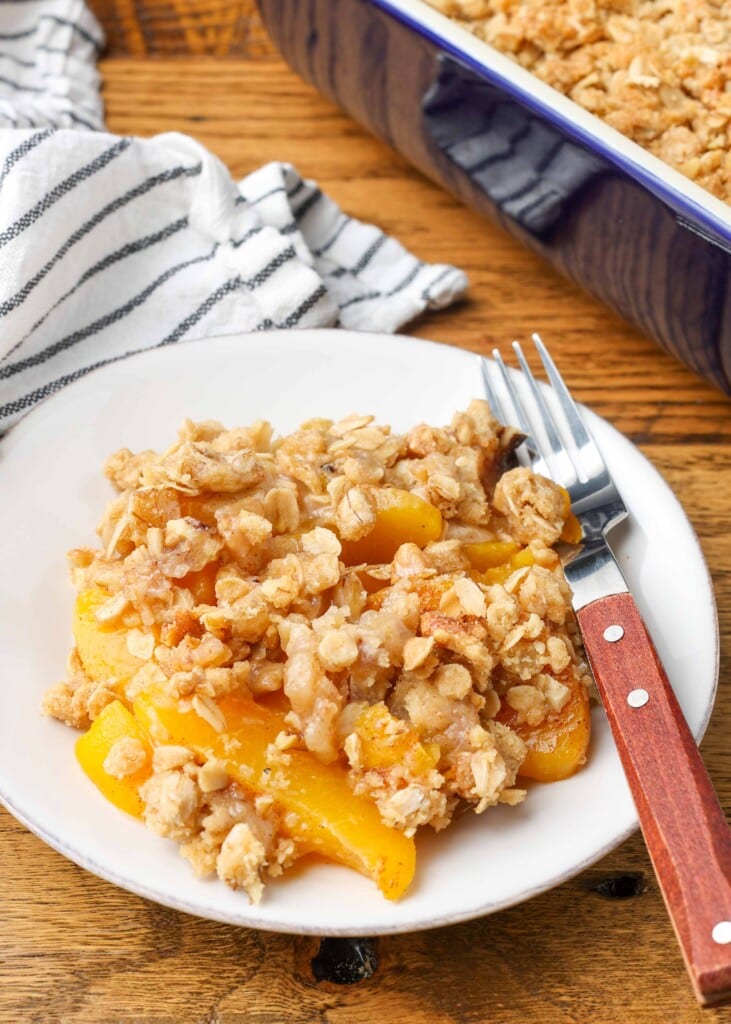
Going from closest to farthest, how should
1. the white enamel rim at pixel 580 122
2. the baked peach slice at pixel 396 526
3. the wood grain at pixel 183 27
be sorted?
the baked peach slice at pixel 396 526 → the white enamel rim at pixel 580 122 → the wood grain at pixel 183 27

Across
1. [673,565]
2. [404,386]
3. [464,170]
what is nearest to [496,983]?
[673,565]

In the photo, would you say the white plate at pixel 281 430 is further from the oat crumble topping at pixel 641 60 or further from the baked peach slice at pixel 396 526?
the oat crumble topping at pixel 641 60

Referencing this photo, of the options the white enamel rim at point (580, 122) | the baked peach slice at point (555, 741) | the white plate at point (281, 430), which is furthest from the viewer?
the white enamel rim at point (580, 122)

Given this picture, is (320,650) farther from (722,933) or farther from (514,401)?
(514,401)

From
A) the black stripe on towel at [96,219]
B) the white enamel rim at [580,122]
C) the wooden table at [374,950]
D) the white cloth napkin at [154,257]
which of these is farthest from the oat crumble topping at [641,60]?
the wooden table at [374,950]

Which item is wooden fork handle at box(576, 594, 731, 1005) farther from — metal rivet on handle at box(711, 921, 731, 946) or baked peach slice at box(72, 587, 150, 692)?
baked peach slice at box(72, 587, 150, 692)
